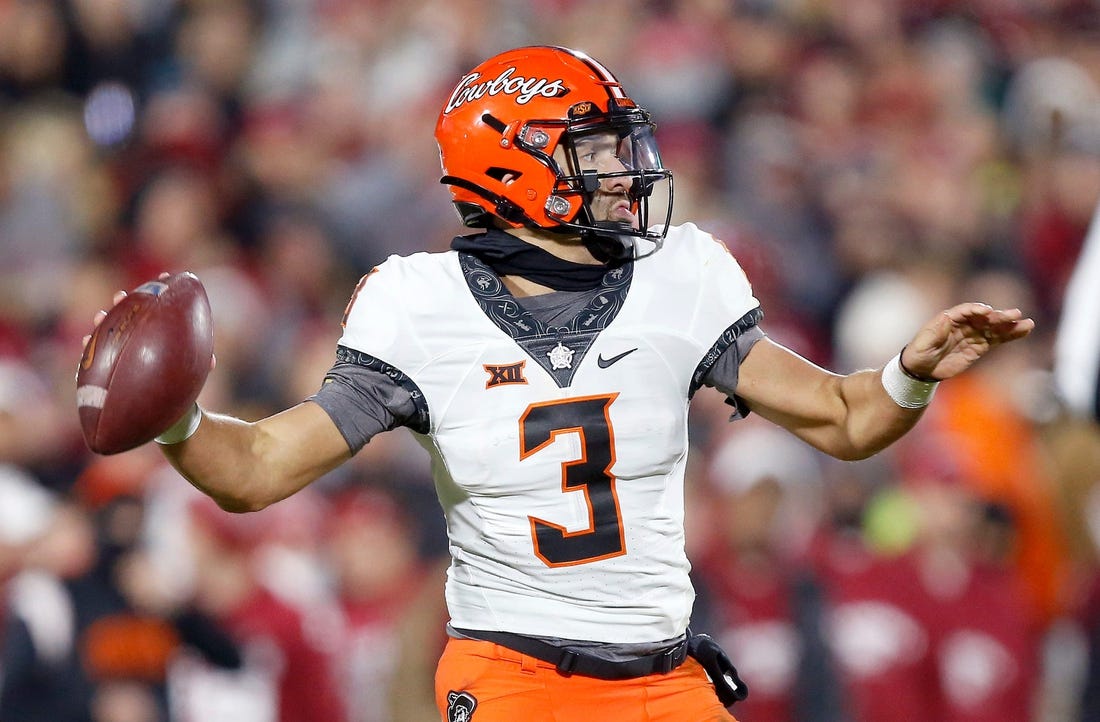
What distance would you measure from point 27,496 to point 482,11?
3924 mm

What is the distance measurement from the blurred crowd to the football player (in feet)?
8.11

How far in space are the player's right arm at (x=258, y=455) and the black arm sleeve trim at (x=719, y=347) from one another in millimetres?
684

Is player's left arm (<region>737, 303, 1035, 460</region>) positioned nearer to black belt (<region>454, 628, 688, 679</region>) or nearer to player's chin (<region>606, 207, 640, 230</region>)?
player's chin (<region>606, 207, 640, 230</region>)

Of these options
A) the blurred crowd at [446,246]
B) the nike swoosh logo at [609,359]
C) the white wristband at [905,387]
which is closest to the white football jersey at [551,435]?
the nike swoosh logo at [609,359]

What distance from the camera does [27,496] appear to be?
19.7 ft

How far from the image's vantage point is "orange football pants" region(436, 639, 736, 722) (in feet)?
9.73

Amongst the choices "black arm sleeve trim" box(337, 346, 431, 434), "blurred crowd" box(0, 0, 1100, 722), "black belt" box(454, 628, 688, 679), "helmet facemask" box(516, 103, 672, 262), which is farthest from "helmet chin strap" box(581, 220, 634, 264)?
"blurred crowd" box(0, 0, 1100, 722)

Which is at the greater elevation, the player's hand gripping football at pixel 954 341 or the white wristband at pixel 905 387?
the player's hand gripping football at pixel 954 341

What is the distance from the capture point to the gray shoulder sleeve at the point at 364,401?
3023 mm

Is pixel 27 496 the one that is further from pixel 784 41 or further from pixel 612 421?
pixel 784 41

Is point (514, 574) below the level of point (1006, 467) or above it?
above

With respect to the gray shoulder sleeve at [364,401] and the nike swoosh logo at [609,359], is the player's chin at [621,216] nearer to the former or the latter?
the nike swoosh logo at [609,359]

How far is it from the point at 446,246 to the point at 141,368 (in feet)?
15.6

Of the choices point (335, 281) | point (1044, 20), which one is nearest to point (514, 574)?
point (335, 281)
